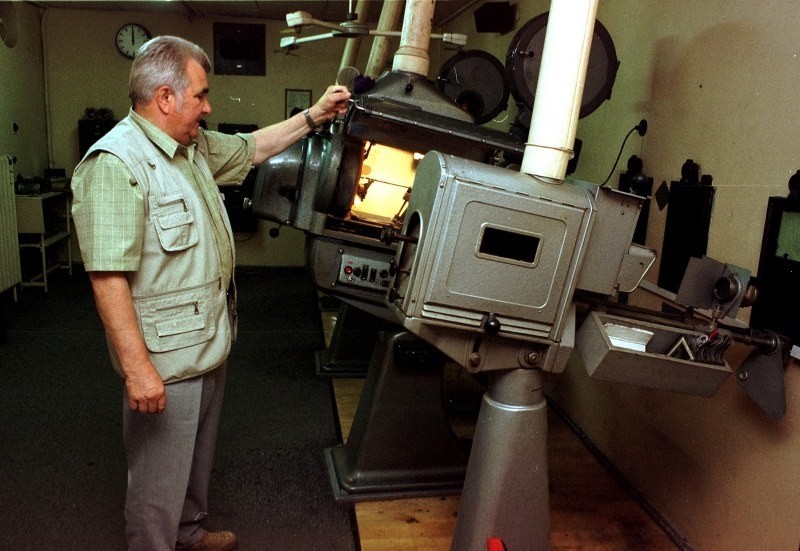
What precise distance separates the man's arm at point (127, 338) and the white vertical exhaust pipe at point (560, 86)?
1.01 meters

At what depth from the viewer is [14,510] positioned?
6.70ft

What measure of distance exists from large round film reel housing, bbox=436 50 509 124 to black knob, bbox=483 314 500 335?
166 centimetres

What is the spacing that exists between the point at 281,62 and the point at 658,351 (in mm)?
5432

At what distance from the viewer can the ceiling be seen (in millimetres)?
5168

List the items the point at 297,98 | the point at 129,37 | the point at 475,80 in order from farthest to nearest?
the point at 297,98, the point at 129,37, the point at 475,80

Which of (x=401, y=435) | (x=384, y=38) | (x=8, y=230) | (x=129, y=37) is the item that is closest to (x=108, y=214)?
(x=401, y=435)

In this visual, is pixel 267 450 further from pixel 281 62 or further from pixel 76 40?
pixel 76 40

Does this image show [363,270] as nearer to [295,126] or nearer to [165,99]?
[295,126]

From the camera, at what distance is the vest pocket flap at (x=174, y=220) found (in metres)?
1.43

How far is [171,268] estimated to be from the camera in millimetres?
1457

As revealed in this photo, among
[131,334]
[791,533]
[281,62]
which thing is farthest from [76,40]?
[791,533]

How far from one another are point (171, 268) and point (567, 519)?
1.58 m

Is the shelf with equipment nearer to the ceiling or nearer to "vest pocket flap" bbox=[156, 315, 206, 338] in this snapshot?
the ceiling

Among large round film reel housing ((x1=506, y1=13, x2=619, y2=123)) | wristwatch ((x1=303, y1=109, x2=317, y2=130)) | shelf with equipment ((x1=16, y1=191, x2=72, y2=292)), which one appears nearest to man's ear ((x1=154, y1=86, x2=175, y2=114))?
wristwatch ((x1=303, y1=109, x2=317, y2=130))
